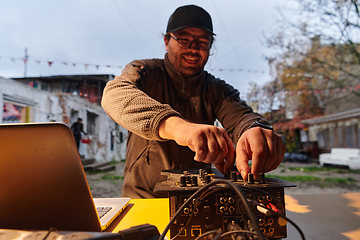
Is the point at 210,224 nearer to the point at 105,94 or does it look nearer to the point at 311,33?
the point at 105,94

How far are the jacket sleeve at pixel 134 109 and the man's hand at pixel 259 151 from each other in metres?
0.21

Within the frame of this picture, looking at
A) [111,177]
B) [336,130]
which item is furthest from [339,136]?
[111,177]

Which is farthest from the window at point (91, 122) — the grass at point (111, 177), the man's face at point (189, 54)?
the man's face at point (189, 54)

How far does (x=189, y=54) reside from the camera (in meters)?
1.09

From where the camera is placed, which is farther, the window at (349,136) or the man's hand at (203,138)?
the window at (349,136)

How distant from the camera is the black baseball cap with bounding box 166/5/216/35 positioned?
40.6 inches

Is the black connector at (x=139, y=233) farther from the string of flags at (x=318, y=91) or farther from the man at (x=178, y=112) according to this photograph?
the string of flags at (x=318, y=91)

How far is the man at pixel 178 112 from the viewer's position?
0.56 meters

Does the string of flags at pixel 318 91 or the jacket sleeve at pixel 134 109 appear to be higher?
the string of flags at pixel 318 91

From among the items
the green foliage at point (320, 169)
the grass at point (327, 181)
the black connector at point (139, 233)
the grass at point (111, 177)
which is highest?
the black connector at point (139, 233)

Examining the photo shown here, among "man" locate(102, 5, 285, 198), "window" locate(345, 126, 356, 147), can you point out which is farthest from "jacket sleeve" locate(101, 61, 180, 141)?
"window" locate(345, 126, 356, 147)

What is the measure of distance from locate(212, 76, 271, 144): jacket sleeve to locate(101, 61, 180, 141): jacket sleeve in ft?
1.39

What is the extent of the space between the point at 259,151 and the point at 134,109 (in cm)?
37

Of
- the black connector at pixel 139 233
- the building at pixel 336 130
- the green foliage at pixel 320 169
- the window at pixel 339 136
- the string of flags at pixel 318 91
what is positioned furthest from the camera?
the window at pixel 339 136
